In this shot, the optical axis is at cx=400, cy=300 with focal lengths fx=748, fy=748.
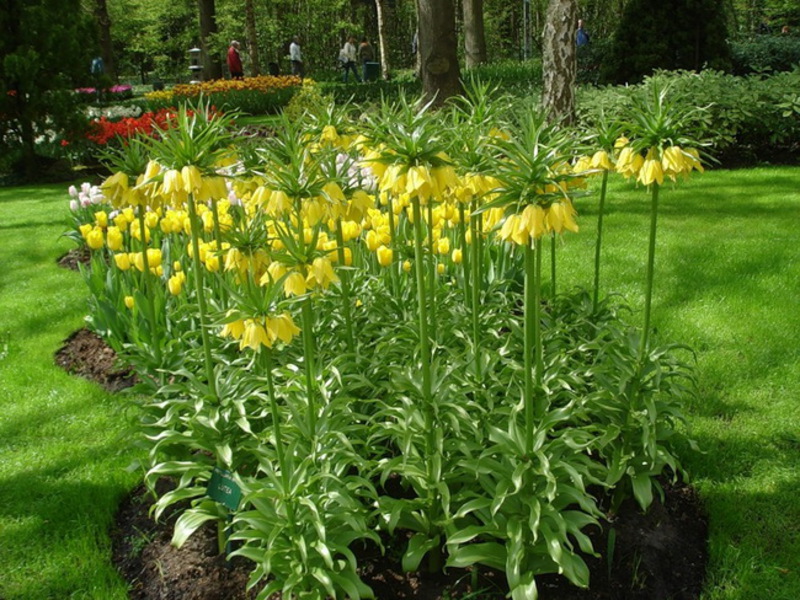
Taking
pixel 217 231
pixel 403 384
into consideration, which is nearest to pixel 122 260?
pixel 217 231

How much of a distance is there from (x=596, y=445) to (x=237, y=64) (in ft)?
65.7

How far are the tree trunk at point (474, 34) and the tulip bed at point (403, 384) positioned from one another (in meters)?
16.5

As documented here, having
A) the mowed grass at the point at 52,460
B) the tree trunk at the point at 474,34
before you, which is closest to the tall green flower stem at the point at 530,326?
the mowed grass at the point at 52,460

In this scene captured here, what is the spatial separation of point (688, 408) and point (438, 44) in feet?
23.6

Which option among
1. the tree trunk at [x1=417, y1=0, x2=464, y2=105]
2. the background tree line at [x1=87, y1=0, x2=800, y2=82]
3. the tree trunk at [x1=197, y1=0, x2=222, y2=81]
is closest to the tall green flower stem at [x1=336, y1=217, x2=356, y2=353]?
the tree trunk at [x1=417, y1=0, x2=464, y2=105]

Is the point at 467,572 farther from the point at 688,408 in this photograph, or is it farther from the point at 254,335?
the point at 688,408

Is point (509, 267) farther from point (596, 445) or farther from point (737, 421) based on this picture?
point (596, 445)

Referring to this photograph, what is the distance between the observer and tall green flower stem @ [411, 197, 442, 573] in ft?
7.72

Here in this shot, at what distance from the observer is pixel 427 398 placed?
2453mm

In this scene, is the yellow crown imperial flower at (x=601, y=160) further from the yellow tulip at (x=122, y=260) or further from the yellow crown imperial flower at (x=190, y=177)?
the yellow tulip at (x=122, y=260)

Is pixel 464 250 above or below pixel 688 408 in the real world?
above

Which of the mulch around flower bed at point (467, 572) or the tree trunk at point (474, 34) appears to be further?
the tree trunk at point (474, 34)

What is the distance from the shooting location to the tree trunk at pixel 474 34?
18172mm

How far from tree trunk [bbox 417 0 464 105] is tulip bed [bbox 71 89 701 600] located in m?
7.06
